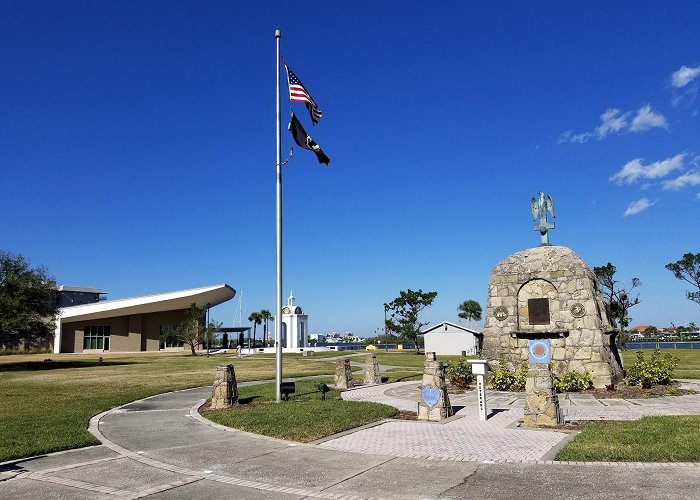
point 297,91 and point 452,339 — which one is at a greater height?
point 297,91

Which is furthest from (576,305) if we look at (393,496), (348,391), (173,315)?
(173,315)

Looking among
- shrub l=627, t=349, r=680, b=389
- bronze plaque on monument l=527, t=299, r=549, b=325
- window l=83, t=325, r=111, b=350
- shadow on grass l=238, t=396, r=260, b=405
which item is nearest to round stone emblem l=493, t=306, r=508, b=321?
bronze plaque on monument l=527, t=299, r=549, b=325

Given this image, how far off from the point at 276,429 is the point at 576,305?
12204 mm

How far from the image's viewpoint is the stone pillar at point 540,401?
11289 mm

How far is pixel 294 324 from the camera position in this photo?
245ft

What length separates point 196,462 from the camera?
859 centimetres

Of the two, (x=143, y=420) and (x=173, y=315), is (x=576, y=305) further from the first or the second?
(x=173, y=315)

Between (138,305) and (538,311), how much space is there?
187 ft

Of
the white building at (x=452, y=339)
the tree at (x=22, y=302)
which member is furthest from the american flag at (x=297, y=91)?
the white building at (x=452, y=339)

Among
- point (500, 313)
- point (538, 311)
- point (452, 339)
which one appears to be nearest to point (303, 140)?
point (500, 313)

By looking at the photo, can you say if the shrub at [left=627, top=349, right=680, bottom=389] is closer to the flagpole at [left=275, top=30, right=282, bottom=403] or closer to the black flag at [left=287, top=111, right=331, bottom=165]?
the flagpole at [left=275, top=30, right=282, bottom=403]

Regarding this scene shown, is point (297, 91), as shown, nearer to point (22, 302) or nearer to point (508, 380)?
point (508, 380)

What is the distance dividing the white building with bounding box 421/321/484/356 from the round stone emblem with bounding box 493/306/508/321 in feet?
113

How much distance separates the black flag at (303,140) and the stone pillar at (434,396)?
26.6ft
